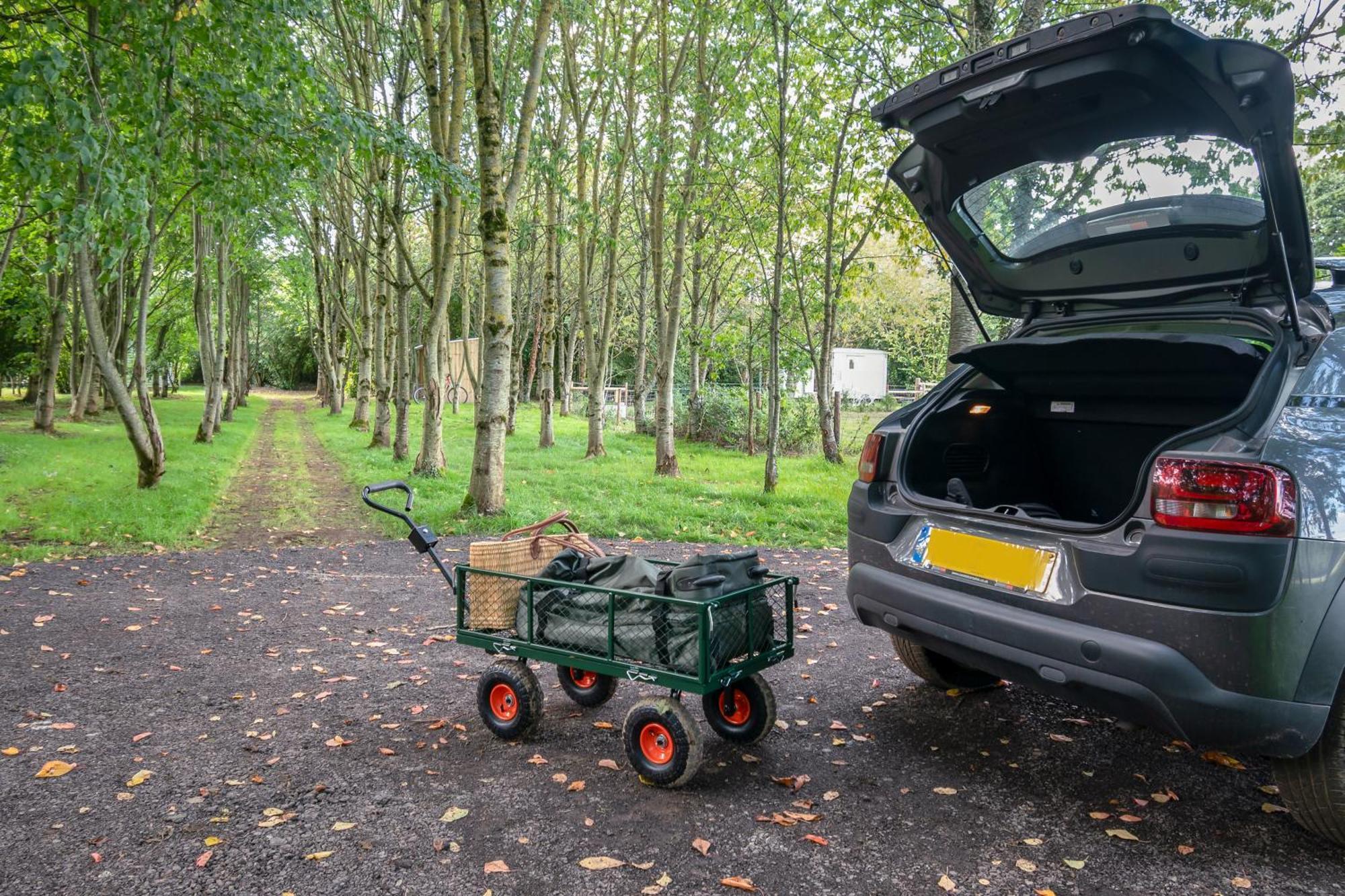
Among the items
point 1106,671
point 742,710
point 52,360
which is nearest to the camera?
point 1106,671

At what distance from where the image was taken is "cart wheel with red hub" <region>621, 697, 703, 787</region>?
3174 mm

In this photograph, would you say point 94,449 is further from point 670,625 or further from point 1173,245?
point 1173,245

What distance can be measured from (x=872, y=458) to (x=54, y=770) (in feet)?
12.1

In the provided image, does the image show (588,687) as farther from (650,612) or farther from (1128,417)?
(1128,417)

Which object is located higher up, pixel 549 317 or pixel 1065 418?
pixel 549 317

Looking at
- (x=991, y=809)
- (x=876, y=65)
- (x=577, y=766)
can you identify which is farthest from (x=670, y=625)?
(x=876, y=65)

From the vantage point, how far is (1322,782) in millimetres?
2557

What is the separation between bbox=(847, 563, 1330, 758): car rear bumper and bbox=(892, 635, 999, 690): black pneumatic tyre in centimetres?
97

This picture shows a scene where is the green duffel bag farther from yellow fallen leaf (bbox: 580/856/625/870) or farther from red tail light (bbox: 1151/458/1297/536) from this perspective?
red tail light (bbox: 1151/458/1297/536)

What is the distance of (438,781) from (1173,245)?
12.2ft

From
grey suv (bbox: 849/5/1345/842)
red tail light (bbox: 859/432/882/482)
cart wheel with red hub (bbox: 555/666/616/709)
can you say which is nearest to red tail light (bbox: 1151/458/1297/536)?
grey suv (bbox: 849/5/1345/842)

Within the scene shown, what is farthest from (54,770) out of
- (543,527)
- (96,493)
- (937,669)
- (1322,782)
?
(96,493)

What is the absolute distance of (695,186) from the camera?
15.0 metres

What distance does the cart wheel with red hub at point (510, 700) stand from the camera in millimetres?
3660
